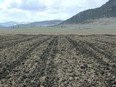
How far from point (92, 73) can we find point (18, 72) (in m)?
3.48

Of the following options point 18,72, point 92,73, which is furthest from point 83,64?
point 18,72

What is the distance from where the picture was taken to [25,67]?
1825 cm

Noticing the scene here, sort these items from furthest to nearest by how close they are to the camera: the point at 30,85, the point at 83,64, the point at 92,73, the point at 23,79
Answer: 1. the point at 83,64
2. the point at 92,73
3. the point at 23,79
4. the point at 30,85

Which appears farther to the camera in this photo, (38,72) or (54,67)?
(54,67)

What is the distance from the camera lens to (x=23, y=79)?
48.3ft

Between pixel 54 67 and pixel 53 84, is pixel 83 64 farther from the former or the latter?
pixel 53 84

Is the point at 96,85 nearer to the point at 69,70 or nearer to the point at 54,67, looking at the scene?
the point at 69,70

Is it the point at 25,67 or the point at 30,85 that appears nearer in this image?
the point at 30,85

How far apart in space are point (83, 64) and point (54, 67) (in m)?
2.03

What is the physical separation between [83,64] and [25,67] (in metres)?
3.37

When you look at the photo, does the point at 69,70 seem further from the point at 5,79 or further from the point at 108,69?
the point at 5,79

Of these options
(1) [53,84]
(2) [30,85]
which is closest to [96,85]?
(1) [53,84]

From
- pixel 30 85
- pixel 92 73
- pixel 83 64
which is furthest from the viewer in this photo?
pixel 83 64

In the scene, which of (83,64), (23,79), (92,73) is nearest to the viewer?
(23,79)
